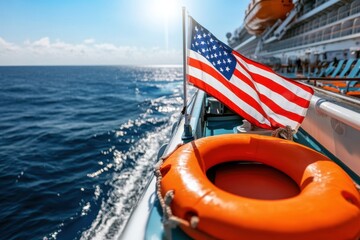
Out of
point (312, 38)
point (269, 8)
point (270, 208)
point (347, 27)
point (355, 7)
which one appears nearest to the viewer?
point (270, 208)

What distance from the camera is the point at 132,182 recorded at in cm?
614

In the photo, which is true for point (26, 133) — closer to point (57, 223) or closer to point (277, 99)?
point (57, 223)

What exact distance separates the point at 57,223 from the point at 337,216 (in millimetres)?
5153

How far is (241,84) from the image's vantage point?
2.71 meters

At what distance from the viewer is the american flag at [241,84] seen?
2.65 metres

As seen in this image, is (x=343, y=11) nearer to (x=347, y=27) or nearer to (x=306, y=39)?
(x=347, y=27)

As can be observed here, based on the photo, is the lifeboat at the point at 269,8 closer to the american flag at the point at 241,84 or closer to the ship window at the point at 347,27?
the ship window at the point at 347,27

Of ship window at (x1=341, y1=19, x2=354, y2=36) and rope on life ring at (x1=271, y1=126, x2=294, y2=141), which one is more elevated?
ship window at (x1=341, y1=19, x2=354, y2=36)

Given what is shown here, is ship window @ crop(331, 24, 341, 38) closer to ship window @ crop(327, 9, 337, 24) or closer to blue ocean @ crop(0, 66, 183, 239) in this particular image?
ship window @ crop(327, 9, 337, 24)

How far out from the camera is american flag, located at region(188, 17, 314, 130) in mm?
2648

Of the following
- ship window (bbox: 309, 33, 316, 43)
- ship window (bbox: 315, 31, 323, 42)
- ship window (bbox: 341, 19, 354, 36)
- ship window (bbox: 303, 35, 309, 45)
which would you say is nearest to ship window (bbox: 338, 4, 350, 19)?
ship window (bbox: 341, 19, 354, 36)

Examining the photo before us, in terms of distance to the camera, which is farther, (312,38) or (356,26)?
(312,38)

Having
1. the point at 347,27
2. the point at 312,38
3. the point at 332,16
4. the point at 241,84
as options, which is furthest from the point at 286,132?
the point at 312,38

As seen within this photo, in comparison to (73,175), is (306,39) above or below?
above
